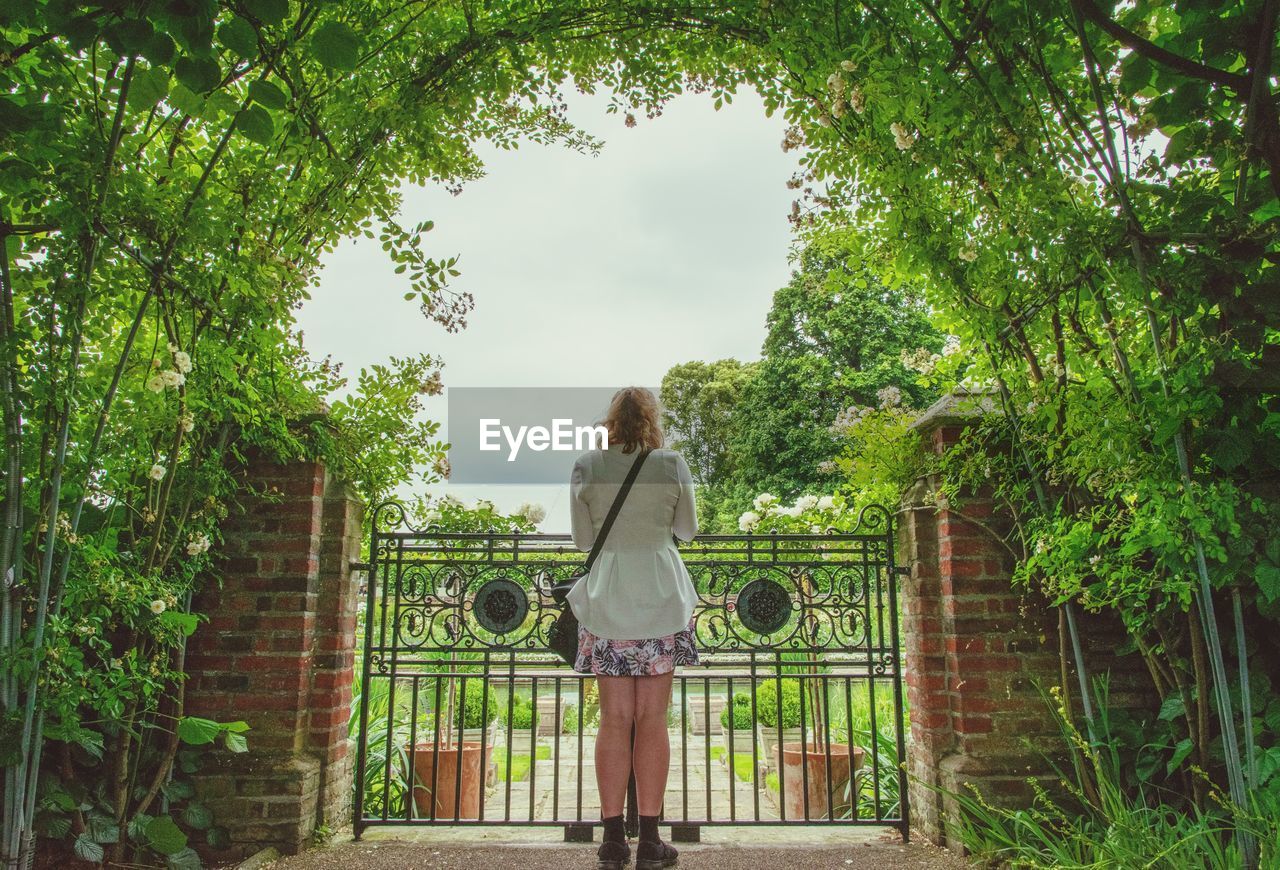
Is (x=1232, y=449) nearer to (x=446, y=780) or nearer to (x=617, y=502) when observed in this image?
(x=617, y=502)

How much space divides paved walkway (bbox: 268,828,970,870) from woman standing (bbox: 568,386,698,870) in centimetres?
45

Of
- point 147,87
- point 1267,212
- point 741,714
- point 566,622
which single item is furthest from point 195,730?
point 741,714

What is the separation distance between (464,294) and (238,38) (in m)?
1.37

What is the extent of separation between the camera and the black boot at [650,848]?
2.78 metres

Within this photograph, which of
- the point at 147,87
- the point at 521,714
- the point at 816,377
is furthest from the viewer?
the point at 816,377

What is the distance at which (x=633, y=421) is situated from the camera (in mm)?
2877

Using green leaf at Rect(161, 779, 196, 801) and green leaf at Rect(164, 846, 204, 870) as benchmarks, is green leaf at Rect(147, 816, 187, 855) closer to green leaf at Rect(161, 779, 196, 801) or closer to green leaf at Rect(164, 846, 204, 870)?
green leaf at Rect(164, 846, 204, 870)

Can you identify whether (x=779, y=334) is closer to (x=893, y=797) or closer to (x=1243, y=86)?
(x=893, y=797)

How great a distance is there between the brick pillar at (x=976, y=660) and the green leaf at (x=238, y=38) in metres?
2.79

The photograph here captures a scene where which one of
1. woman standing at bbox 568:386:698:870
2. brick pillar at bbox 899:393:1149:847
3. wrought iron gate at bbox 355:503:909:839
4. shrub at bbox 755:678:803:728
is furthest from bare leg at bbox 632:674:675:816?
shrub at bbox 755:678:803:728

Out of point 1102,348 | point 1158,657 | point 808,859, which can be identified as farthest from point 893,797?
point 1102,348

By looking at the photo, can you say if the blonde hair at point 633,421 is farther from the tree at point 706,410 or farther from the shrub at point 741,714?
the tree at point 706,410

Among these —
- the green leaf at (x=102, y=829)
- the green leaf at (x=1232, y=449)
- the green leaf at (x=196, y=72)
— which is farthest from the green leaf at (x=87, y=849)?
the green leaf at (x=1232, y=449)

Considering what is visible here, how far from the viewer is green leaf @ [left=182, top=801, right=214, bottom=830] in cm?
300
